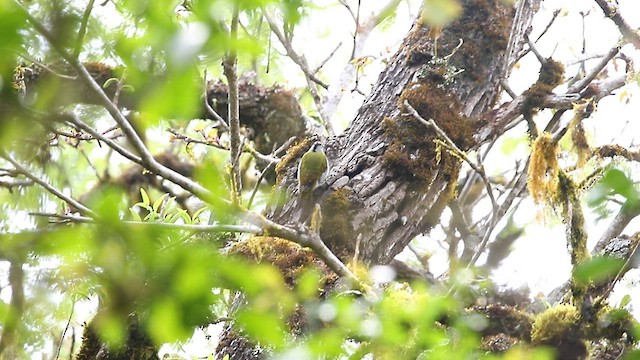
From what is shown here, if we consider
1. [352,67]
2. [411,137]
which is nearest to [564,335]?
[411,137]

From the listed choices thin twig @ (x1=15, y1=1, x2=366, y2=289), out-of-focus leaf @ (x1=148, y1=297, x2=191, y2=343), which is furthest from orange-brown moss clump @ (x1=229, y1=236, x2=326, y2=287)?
out-of-focus leaf @ (x1=148, y1=297, x2=191, y2=343)

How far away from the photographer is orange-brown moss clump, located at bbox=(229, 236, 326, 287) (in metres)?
1.83

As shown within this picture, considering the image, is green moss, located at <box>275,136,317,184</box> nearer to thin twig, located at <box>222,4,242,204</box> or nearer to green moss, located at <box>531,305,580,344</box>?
thin twig, located at <box>222,4,242,204</box>

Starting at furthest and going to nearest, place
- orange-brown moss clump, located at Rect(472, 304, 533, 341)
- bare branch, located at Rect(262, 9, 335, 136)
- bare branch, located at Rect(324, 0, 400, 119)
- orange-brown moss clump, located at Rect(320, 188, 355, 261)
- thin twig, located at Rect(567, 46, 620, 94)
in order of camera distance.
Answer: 1. bare branch, located at Rect(324, 0, 400, 119)
2. bare branch, located at Rect(262, 9, 335, 136)
3. thin twig, located at Rect(567, 46, 620, 94)
4. orange-brown moss clump, located at Rect(320, 188, 355, 261)
5. orange-brown moss clump, located at Rect(472, 304, 533, 341)

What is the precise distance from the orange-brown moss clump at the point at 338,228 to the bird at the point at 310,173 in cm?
10

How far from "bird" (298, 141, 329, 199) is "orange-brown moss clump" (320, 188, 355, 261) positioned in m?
0.10

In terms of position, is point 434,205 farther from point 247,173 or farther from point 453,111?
point 247,173

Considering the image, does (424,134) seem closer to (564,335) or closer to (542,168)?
(542,168)

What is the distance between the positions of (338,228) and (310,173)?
228 mm

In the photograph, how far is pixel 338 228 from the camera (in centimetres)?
202

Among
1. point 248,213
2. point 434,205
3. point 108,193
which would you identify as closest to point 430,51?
point 434,205

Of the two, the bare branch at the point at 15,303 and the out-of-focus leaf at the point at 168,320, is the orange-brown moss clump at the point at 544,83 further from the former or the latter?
the out-of-focus leaf at the point at 168,320

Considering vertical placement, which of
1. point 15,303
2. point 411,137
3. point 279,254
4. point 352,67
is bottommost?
point 15,303

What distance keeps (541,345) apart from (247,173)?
2.53 meters
